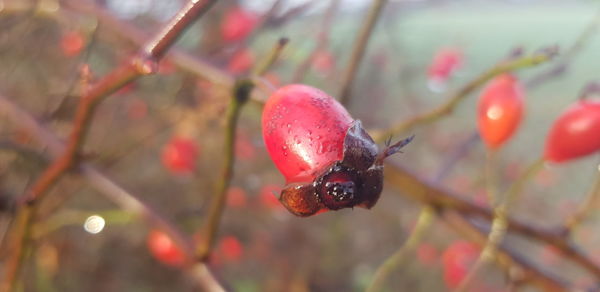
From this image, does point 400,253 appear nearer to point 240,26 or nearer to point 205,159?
point 240,26

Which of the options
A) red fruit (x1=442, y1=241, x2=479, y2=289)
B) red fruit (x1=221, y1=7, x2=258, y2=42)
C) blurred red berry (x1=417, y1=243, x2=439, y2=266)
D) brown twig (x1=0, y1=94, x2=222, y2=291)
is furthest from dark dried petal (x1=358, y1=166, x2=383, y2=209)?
blurred red berry (x1=417, y1=243, x2=439, y2=266)

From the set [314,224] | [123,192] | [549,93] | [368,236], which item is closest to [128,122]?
[314,224]

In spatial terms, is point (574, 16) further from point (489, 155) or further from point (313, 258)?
point (489, 155)

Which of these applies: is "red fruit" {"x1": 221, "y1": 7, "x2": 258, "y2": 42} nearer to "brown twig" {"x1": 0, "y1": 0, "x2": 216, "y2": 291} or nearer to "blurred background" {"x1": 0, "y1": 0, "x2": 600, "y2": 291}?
"blurred background" {"x1": 0, "y1": 0, "x2": 600, "y2": 291}

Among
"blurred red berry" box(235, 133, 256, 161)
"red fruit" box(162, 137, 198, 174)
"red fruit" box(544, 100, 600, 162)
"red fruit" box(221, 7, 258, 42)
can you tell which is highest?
"red fruit" box(544, 100, 600, 162)

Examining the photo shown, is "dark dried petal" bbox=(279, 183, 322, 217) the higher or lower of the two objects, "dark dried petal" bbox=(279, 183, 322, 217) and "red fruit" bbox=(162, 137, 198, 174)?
the higher

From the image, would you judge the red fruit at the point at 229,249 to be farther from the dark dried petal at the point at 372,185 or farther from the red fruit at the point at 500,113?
the dark dried petal at the point at 372,185
